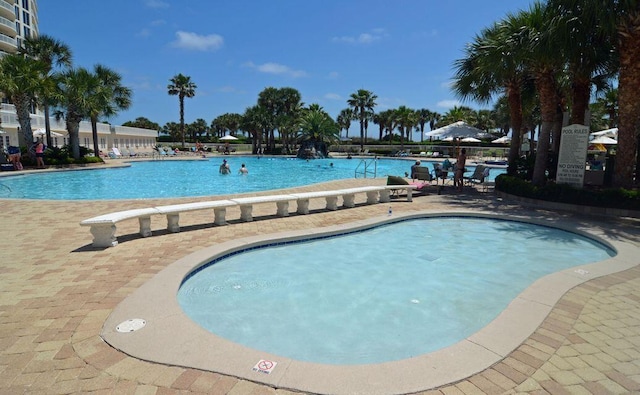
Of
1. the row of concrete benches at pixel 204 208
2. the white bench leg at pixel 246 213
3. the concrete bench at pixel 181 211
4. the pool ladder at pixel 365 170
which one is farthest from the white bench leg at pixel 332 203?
the pool ladder at pixel 365 170

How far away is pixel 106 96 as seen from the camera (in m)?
29.7

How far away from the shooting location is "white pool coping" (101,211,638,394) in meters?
3.11

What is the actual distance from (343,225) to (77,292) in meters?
5.77

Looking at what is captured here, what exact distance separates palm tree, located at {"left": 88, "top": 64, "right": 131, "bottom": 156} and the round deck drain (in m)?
29.6

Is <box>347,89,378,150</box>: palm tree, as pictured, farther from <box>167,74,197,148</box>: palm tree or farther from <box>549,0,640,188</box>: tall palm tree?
<box>549,0,640,188</box>: tall palm tree

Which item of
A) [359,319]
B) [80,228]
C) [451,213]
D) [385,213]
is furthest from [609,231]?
[80,228]

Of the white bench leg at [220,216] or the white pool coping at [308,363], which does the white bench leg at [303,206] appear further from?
the white pool coping at [308,363]

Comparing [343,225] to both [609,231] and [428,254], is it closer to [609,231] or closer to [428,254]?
[428,254]

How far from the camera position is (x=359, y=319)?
5.11m

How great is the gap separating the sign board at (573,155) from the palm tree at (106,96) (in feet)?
98.8

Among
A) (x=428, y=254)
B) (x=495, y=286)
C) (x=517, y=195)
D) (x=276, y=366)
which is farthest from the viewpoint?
(x=517, y=195)

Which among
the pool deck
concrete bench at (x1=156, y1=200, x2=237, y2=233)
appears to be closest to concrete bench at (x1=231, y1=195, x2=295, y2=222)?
concrete bench at (x1=156, y1=200, x2=237, y2=233)

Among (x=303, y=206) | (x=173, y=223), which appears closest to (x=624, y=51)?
(x=303, y=206)

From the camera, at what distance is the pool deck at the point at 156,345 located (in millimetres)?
3072
